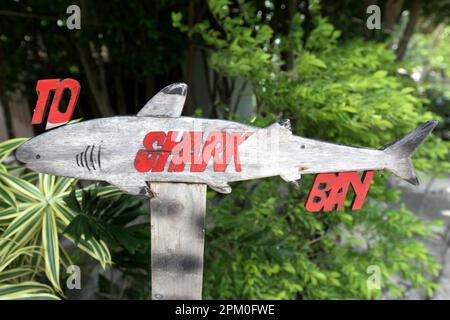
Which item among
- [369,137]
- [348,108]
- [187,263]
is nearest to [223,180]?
[187,263]

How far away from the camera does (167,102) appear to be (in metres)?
1.14

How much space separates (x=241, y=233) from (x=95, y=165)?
93 cm

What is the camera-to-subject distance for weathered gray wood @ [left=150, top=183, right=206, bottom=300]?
1.22 meters

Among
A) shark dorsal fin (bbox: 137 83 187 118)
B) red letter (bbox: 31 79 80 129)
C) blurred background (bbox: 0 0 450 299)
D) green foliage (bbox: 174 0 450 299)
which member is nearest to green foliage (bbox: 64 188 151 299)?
blurred background (bbox: 0 0 450 299)

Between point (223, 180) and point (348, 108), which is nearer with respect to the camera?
point (223, 180)

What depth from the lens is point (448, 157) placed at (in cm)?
323

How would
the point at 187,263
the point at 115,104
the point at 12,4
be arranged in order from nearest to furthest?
the point at 187,263
the point at 12,4
the point at 115,104

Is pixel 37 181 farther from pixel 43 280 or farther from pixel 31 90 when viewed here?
pixel 31 90

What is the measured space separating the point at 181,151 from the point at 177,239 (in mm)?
317

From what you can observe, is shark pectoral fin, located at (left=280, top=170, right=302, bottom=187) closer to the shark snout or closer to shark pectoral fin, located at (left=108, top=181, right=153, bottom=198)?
shark pectoral fin, located at (left=108, top=181, right=153, bottom=198)

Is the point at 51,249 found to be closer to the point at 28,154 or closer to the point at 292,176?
the point at 28,154

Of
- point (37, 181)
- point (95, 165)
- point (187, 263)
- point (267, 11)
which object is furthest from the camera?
point (267, 11)

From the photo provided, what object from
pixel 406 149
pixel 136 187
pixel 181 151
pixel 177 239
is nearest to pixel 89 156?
pixel 136 187

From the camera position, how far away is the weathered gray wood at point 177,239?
48.0 inches
